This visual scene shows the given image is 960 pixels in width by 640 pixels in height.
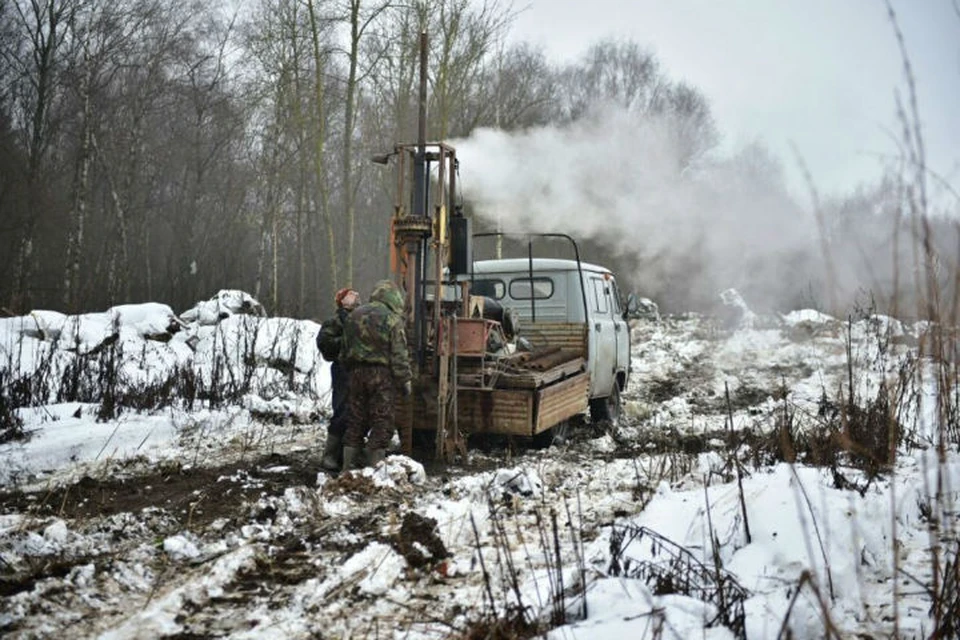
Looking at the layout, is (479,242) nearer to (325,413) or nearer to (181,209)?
(181,209)

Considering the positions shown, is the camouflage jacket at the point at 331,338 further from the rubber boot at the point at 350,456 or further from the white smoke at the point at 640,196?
→ the white smoke at the point at 640,196

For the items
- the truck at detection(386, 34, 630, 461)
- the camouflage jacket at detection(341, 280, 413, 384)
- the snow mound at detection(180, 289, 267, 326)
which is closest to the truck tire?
the truck at detection(386, 34, 630, 461)

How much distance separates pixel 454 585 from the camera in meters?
3.86

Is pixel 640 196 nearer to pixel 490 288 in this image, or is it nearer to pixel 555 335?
pixel 490 288

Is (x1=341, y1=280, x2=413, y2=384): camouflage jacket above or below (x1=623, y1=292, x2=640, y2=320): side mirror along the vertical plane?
below

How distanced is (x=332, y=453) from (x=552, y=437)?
252cm

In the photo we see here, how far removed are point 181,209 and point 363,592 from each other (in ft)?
108

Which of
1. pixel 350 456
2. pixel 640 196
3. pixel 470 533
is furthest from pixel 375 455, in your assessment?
pixel 640 196

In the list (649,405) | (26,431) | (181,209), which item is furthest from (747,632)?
(181,209)

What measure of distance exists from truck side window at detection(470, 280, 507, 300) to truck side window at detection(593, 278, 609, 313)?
3.91ft

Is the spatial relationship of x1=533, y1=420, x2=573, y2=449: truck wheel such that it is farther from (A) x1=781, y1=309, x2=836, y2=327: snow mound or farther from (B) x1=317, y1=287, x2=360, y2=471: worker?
(A) x1=781, y1=309, x2=836, y2=327: snow mound

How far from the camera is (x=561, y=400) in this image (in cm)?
802

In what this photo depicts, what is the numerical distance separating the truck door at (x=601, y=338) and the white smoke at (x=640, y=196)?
448cm

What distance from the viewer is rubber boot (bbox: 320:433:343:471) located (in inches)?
270
